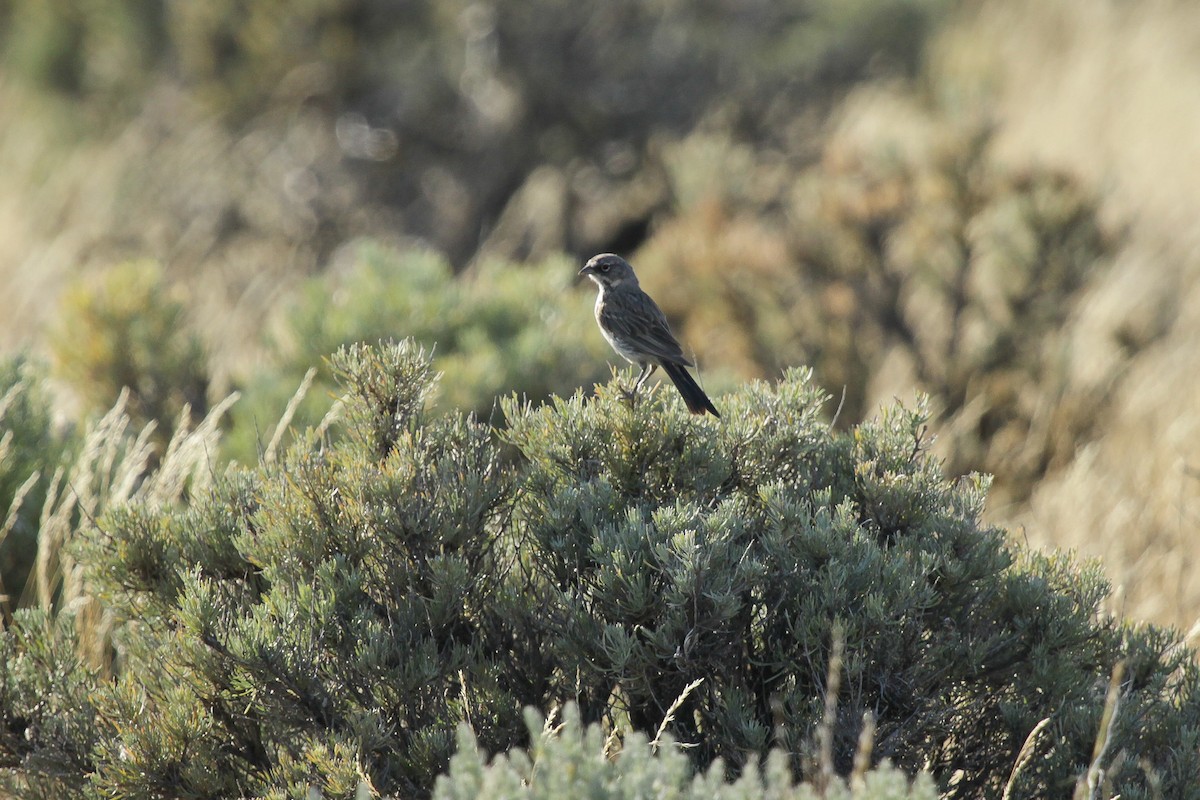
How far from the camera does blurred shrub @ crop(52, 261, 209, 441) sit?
5.55 meters

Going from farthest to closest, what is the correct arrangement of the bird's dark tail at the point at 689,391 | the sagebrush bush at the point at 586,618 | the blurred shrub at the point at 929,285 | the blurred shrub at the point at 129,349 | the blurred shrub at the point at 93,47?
the blurred shrub at the point at 93,47
the blurred shrub at the point at 929,285
the blurred shrub at the point at 129,349
the bird's dark tail at the point at 689,391
the sagebrush bush at the point at 586,618

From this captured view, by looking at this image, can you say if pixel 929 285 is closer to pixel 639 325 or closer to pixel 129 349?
→ pixel 639 325

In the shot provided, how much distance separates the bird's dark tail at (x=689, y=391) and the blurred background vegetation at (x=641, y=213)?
0.60 meters

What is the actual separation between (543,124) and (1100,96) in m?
5.87

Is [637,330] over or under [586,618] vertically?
over

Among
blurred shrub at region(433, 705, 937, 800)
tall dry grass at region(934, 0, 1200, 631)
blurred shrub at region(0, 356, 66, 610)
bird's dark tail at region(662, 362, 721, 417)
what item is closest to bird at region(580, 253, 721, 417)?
bird's dark tail at region(662, 362, 721, 417)

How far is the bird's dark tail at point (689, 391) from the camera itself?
4094 millimetres

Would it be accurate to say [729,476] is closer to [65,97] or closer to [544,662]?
[544,662]

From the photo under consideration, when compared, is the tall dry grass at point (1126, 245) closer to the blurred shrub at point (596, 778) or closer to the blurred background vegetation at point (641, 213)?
the blurred background vegetation at point (641, 213)

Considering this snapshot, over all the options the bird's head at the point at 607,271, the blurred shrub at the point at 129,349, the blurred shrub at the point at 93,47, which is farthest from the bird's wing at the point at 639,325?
the blurred shrub at the point at 93,47

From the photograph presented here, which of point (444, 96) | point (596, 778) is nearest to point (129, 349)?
point (596, 778)

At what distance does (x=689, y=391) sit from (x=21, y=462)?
8.10 ft

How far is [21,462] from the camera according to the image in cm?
455

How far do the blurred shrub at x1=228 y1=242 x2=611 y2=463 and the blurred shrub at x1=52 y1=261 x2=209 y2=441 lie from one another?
1.42 ft
